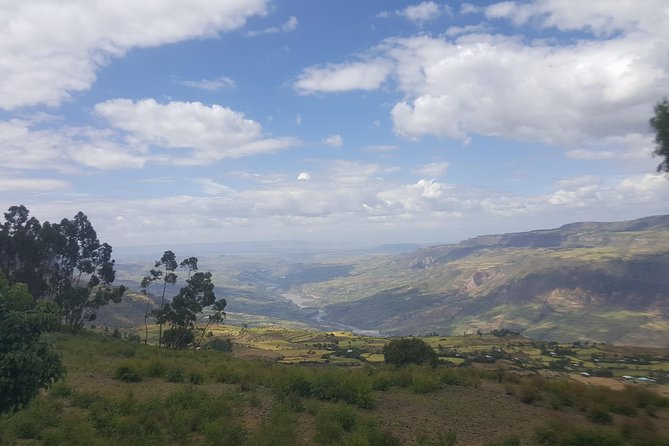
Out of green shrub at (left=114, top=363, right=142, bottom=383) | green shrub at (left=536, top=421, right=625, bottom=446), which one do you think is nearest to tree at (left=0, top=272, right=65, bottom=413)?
green shrub at (left=114, top=363, right=142, bottom=383)

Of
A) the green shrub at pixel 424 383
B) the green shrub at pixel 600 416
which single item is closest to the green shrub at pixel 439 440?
the green shrub at pixel 424 383

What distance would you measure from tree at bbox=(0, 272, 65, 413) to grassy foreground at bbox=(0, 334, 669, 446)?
1.76 metres

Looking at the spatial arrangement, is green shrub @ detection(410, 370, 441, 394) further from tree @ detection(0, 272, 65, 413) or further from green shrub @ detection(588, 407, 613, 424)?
tree @ detection(0, 272, 65, 413)

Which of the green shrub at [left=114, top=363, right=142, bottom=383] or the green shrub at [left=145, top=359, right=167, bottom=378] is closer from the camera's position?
the green shrub at [left=114, top=363, right=142, bottom=383]

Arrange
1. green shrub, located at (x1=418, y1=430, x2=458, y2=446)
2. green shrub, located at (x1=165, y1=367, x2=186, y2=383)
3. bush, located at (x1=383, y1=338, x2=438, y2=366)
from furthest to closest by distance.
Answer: bush, located at (x1=383, y1=338, x2=438, y2=366)
green shrub, located at (x1=165, y1=367, x2=186, y2=383)
green shrub, located at (x1=418, y1=430, x2=458, y2=446)

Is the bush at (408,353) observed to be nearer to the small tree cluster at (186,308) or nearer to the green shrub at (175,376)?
the green shrub at (175,376)

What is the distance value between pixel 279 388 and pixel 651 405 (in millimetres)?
18124

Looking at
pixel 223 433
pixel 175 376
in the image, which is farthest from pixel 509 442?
pixel 175 376

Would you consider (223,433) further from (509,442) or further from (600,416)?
(600,416)

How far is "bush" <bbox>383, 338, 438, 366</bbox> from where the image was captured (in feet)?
125

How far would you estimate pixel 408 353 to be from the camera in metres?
38.5

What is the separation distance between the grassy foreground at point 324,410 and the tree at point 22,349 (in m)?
1.76

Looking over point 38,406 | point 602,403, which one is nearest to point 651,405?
point 602,403

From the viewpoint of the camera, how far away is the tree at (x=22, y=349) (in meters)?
9.80
